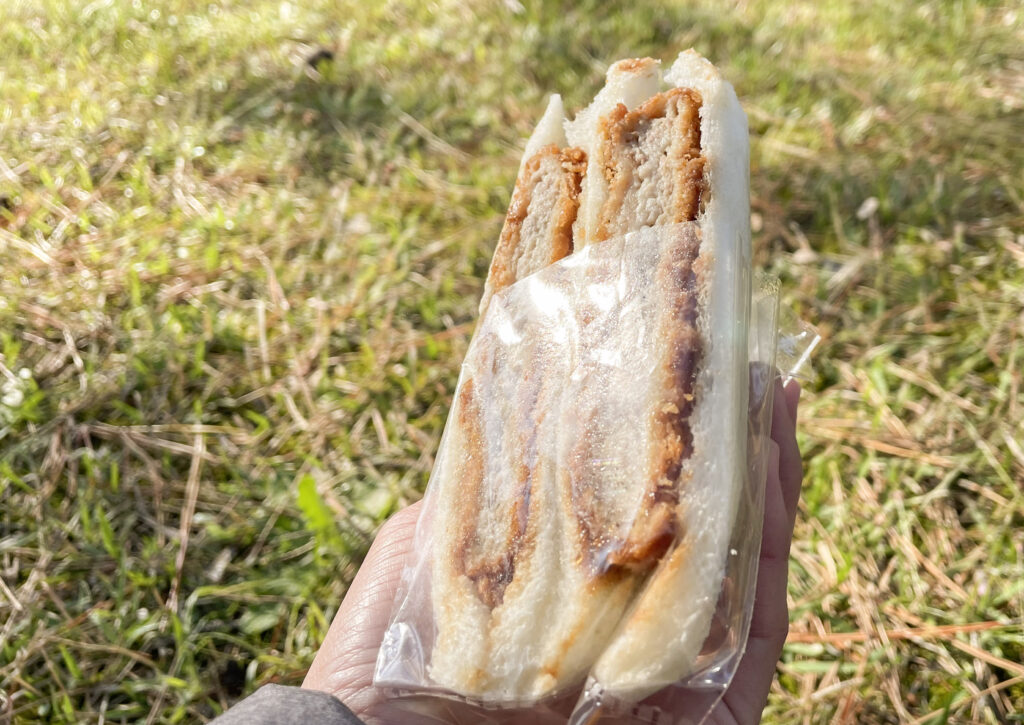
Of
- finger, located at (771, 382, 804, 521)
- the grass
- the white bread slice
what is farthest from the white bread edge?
the grass

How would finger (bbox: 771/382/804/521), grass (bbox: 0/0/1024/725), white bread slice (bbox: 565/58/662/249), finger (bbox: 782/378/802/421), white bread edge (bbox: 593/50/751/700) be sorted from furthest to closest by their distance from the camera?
grass (bbox: 0/0/1024/725) < finger (bbox: 782/378/802/421) < finger (bbox: 771/382/804/521) < white bread slice (bbox: 565/58/662/249) < white bread edge (bbox: 593/50/751/700)

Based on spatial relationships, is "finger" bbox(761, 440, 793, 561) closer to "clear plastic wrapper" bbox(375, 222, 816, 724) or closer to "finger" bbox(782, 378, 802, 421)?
"clear plastic wrapper" bbox(375, 222, 816, 724)

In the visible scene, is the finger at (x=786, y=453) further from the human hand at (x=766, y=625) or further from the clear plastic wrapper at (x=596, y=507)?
the clear plastic wrapper at (x=596, y=507)

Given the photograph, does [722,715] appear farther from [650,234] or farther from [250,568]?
[250,568]

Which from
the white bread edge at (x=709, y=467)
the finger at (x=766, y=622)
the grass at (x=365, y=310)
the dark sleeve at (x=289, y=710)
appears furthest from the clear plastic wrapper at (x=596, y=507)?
the grass at (x=365, y=310)

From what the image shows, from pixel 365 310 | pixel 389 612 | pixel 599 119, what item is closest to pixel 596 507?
pixel 389 612

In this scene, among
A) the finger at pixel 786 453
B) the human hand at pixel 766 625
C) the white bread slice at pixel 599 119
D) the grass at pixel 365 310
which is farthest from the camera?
the grass at pixel 365 310

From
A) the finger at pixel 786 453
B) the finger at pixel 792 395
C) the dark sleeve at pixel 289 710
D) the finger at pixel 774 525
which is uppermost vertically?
the finger at pixel 792 395
